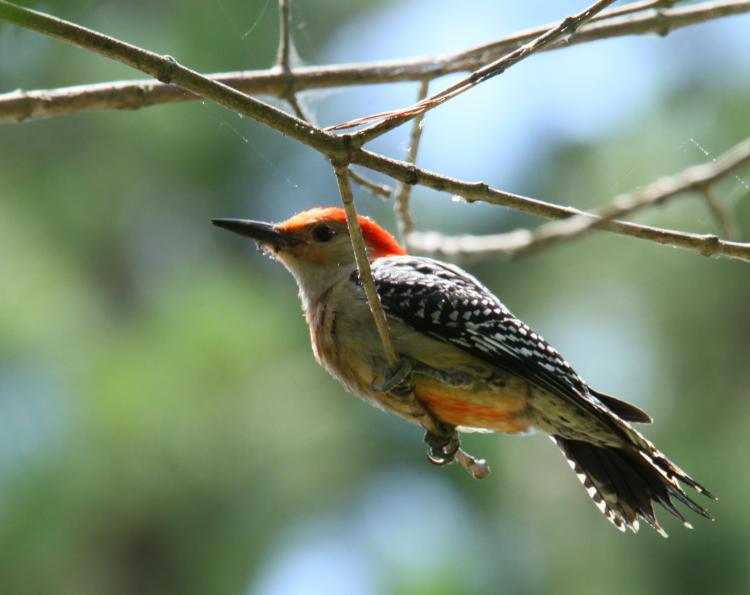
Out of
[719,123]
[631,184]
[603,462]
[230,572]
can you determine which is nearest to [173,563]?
[230,572]

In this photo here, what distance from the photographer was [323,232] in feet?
14.4

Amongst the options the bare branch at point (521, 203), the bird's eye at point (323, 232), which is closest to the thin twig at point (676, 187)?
the bare branch at point (521, 203)

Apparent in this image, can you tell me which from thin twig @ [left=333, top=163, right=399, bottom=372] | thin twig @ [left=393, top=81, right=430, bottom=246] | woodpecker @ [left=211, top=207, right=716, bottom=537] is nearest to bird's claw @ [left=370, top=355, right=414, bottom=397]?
woodpecker @ [left=211, top=207, right=716, bottom=537]

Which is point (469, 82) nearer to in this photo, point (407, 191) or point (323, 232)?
point (407, 191)

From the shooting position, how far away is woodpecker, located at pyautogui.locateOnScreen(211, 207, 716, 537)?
3.58 meters

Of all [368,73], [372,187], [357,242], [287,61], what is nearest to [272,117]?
[357,242]

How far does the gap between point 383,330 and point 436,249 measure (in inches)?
59.3

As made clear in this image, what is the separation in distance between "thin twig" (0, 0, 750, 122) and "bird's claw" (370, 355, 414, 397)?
1380 mm

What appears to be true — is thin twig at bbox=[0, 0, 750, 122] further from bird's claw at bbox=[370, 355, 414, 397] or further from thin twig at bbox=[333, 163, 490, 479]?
bird's claw at bbox=[370, 355, 414, 397]

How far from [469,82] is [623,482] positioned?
85.0 inches

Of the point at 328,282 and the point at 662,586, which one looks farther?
the point at 662,586

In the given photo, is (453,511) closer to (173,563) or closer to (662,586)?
(662,586)

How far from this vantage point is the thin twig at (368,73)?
3533 millimetres

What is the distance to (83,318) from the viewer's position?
21.4 ft
